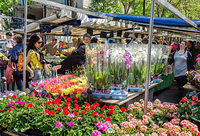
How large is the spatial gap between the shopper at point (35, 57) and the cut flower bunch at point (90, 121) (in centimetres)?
117

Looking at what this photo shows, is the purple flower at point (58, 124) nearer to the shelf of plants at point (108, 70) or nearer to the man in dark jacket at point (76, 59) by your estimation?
the shelf of plants at point (108, 70)

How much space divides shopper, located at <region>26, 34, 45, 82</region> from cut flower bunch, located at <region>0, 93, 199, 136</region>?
1172 millimetres

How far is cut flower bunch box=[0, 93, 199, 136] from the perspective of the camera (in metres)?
2.22

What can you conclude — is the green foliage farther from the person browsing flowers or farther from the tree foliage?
the person browsing flowers

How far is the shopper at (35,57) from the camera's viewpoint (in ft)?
13.2

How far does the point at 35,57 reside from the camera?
4113 millimetres

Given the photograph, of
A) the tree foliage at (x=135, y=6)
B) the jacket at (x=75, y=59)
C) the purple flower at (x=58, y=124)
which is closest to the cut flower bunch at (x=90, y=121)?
the purple flower at (x=58, y=124)

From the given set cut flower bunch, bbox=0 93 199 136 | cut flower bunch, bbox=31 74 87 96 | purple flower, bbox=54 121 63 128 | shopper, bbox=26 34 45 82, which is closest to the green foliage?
shopper, bbox=26 34 45 82

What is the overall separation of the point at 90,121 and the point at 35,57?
228 centimetres

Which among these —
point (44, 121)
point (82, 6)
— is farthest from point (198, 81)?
point (82, 6)

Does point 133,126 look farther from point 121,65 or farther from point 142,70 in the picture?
point 142,70

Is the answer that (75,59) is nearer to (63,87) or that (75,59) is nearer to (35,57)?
(35,57)

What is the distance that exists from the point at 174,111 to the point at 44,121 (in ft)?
6.02

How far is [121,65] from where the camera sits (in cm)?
309
